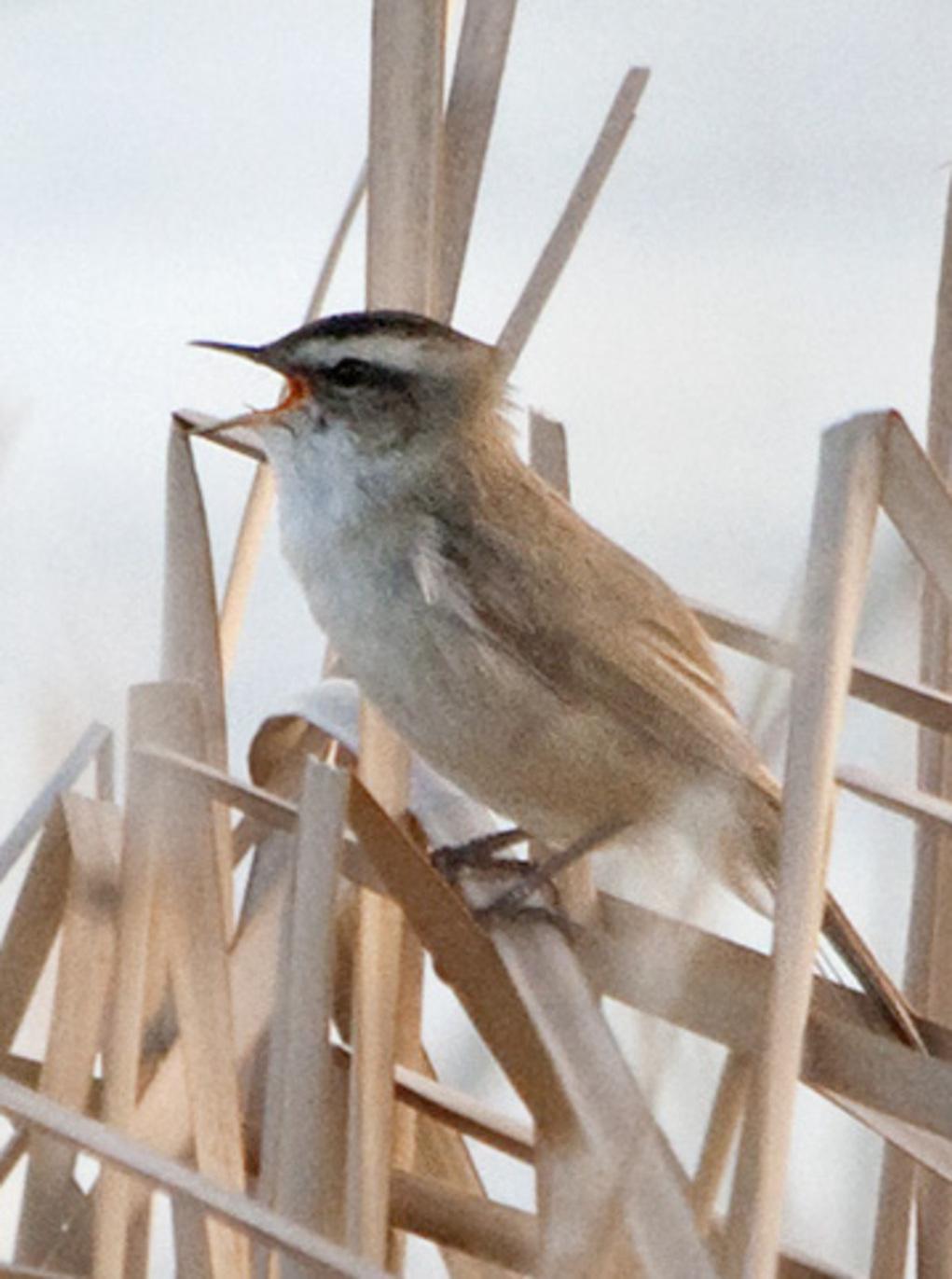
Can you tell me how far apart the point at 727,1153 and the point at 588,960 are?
21 centimetres

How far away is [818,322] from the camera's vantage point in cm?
291

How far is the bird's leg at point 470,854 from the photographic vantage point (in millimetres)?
2471

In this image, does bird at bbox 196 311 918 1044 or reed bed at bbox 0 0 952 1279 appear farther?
bird at bbox 196 311 918 1044

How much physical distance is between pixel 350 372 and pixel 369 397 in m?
0.06

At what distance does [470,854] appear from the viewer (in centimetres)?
249

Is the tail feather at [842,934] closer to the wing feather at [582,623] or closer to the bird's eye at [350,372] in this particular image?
the wing feather at [582,623]

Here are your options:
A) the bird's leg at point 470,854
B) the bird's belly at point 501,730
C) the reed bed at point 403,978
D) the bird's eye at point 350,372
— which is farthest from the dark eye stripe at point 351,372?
the bird's leg at point 470,854

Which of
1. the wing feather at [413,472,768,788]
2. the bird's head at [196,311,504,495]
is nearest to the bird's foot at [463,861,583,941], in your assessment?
the wing feather at [413,472,768,788]

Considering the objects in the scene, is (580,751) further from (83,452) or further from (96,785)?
(83,452)

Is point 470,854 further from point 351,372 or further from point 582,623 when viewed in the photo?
point 351,372

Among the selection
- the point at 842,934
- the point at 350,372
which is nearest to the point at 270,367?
the point at 350,372

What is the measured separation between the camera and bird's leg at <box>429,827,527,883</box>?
2.47 meters

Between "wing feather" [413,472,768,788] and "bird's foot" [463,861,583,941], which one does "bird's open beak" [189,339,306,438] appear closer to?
"wing feather" [413,472,768,788]

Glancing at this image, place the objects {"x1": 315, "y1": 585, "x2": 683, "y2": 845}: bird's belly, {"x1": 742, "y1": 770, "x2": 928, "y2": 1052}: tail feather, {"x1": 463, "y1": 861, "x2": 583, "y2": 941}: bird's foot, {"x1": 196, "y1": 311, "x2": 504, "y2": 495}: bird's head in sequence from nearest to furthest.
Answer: {"x1": 742, "y1": 770, "x2": 928, "y2": 1052}: tail feather → {"x1": 463, "y1": 861, "x2": 583, "y2": 941}: bird's foot → {"x1": 315, "y1": 585, "x2": 683, "y2": 845}: bird's belly → {"x1": 196, "y1": 311, "x2": 504, "y2": 495}: bird's head
